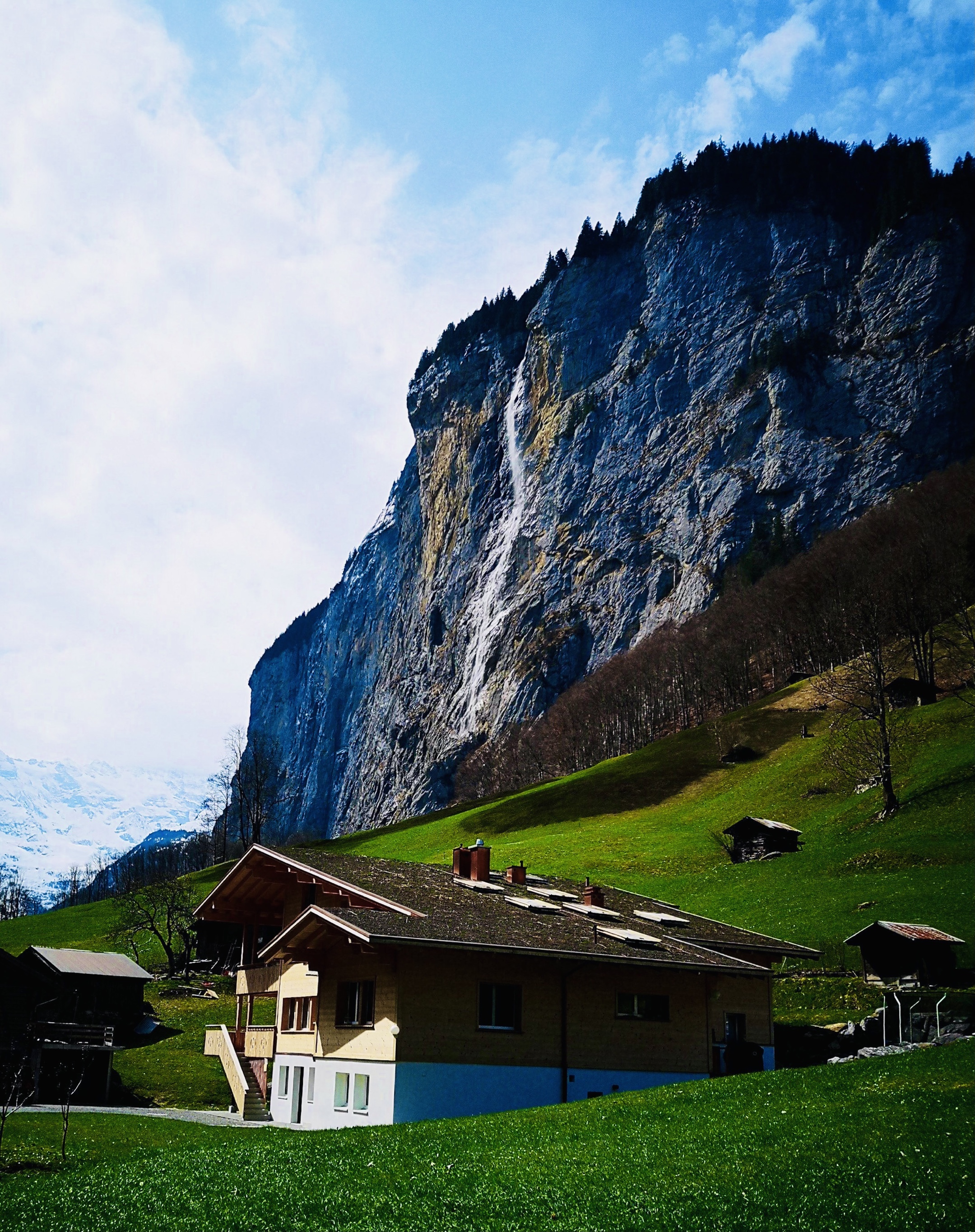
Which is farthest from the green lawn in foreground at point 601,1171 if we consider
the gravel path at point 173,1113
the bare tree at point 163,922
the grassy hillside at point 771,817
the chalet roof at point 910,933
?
the bare tree at point 163,922

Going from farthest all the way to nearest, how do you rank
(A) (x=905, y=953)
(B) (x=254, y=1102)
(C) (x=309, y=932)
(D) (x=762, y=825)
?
(D) (x=762, y=825)
(A) (x=905, y=953)
(B) (x=254, y=1102)
(C) (x=309, y=932)

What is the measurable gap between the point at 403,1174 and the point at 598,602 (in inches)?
6649

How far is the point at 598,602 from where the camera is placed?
184 meters

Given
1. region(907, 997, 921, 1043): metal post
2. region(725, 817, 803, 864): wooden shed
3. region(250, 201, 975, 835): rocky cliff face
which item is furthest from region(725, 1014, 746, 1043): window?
region(250, 201, 975, 835): rocky cliff face

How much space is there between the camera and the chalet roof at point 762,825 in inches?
2480

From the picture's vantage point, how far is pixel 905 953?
39406mm

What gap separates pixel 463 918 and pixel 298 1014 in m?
7.69

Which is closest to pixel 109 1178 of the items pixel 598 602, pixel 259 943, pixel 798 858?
pixel 259 943

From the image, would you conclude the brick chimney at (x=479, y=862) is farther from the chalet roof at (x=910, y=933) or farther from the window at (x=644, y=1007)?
the chalet roof at (x=910, y=933)

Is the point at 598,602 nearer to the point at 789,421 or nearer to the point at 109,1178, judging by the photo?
the point at 789,421

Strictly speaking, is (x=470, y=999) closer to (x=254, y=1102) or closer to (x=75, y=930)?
(x=254, y=1102)

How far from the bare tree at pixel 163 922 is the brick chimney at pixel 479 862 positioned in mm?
37476

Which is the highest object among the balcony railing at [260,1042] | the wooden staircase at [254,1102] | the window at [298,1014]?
the window at [298,1014]

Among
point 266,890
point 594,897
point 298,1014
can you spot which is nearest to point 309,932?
point 298,1014
